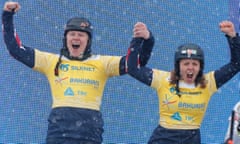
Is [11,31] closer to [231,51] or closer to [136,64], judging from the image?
[136,64]

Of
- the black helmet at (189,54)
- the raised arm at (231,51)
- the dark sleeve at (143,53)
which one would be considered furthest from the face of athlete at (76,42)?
the raised arm at (231,51)

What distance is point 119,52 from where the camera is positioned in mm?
6914

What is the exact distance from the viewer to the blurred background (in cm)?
679

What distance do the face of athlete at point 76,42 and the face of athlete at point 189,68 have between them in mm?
802

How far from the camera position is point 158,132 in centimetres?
493

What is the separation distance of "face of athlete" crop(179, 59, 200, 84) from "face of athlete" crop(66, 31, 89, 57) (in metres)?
0.80

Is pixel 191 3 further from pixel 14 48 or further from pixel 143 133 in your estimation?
pixel 14 48

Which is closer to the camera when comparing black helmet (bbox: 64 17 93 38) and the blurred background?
black helmet (bbox: 64 17 93 38)

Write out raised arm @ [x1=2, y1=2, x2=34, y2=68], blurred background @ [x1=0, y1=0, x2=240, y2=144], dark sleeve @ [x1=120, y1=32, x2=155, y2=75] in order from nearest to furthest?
raised arm @ [x1=2, y1=2, x2=34, y2=68] → dark sleeve @ [x1=120, y1=32, x2=155, y2=75] → blurred background @ [x1=0, y1=0, x2=240, y2=144]

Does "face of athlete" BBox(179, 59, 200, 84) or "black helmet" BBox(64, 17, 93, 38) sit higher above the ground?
"black helmet" BBox(64, 17, 93, 38)

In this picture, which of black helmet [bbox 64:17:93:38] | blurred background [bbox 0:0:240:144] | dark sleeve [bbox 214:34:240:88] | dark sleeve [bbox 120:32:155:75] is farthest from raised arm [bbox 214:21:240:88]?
blurred background [bbox 0:0:240:144]

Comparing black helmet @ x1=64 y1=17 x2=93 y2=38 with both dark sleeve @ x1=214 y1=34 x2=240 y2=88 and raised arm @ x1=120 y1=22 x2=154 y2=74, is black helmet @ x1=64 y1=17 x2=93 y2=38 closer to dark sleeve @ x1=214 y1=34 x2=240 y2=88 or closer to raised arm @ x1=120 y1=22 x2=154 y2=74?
raised arm @ x1=120 y1=22 x2=154 y2=74

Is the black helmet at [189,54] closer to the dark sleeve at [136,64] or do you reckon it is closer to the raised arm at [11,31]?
the dark sleeve at [136,64]

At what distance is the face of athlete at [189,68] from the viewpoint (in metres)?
4.86
